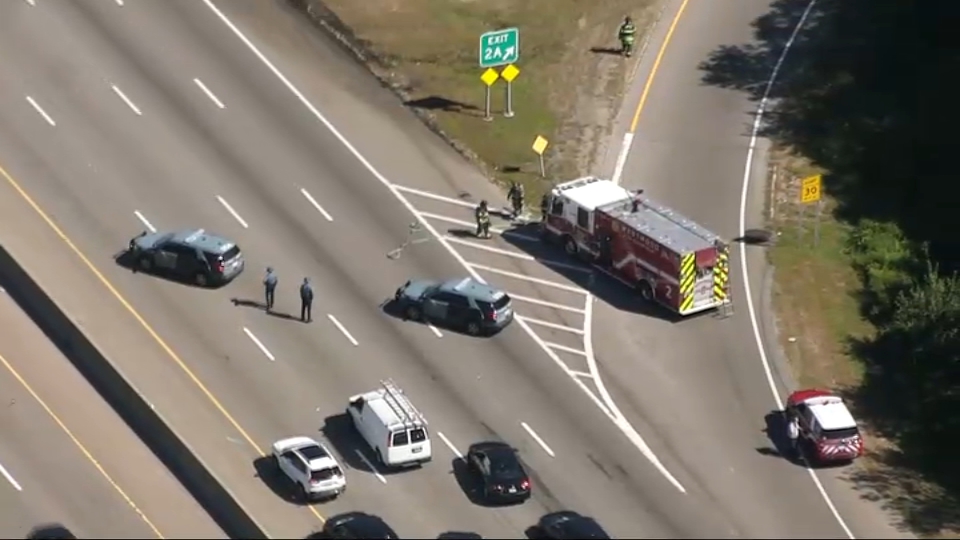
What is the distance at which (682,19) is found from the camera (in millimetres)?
101312

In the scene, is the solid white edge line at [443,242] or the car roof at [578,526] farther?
the solid white edge line at [443,242]

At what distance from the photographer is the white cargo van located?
7081 cm

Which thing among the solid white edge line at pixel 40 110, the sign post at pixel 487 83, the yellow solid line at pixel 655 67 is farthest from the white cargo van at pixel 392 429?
the yellow solid line at pixel 655 67

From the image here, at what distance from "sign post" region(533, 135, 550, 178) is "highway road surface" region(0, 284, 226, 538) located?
2210 centimetres

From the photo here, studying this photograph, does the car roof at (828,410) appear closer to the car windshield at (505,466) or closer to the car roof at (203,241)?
the car windshield at (505,466)

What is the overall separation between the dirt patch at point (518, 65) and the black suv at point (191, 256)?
1393 cm

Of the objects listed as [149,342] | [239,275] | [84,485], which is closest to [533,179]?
[239,275]

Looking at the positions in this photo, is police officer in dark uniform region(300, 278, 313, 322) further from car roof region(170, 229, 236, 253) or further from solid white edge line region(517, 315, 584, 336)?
solid white edge line region(517, 315, 584, 336)

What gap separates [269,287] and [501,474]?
14.4 metres

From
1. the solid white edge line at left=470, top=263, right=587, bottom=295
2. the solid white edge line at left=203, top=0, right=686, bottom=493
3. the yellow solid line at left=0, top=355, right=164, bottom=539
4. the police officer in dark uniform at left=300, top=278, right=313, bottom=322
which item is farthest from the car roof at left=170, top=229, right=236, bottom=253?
the solid white edge line at left=470, top=263, right=587, bottom=295

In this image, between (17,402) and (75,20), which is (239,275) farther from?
(75,20)

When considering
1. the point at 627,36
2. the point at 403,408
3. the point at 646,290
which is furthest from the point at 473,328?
the point at 627,36

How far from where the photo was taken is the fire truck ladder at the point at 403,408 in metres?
71.1

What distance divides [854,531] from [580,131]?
92.7 feet
